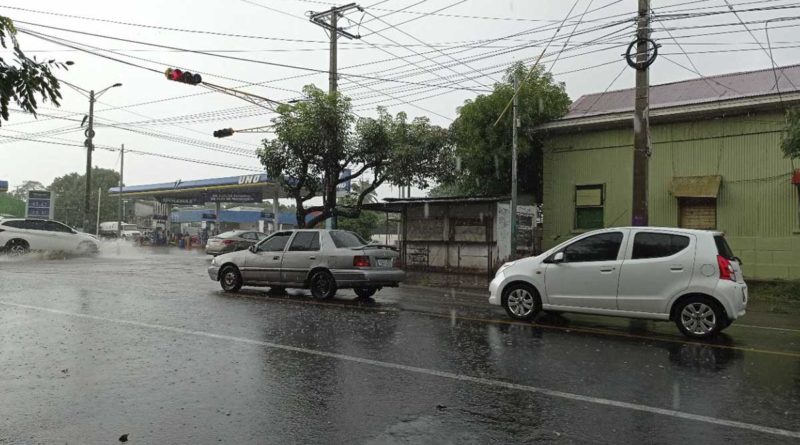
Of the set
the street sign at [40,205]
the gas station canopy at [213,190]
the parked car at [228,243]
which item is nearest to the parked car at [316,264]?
the parked car at [228,243]

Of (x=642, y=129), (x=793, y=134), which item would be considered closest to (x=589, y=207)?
(x=642, y=129)

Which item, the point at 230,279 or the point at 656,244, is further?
the point at 230,279

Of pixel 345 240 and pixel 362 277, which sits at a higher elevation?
pixel 345 240

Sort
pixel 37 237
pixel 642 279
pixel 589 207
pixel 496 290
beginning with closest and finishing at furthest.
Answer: pixel 642 279 → pixel 496 290 → pixel 589 207 → pixel 37 237

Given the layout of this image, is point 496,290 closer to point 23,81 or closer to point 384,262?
point 384,262

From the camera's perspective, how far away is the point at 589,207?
763 inches

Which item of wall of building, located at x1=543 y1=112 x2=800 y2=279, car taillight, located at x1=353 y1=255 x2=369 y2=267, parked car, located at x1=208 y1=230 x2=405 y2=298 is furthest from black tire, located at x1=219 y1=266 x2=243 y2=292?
wall of building, located at x1=543 y1=112 x2=800 y2=279

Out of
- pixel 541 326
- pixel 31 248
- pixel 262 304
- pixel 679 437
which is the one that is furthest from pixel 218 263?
pixel 31 248

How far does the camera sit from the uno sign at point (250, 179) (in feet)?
127

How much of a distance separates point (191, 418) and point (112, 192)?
5292 cm

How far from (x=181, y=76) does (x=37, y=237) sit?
445 inches

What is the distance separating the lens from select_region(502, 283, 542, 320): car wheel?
934 cm

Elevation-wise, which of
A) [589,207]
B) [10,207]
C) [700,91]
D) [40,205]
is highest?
[700,91]

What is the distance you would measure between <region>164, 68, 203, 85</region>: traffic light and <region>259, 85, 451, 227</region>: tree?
12.4ft
